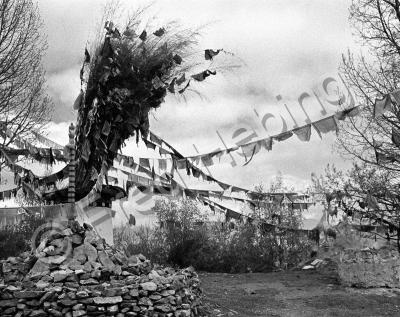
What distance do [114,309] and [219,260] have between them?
500 inches

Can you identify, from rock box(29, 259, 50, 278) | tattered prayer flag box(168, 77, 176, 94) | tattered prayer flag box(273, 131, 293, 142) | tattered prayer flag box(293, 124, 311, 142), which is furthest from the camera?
tattered prayer flag box(168, 77, 176, 94)

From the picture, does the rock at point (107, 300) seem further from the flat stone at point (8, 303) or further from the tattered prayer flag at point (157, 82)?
the tattered prayer flag at point (157, 82)

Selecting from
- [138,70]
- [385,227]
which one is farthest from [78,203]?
[385,227]

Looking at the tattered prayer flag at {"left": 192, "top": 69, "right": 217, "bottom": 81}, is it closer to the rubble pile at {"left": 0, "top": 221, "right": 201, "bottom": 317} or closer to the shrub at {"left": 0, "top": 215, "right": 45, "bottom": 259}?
the rubble pile at {"left": 0, "top": 221, "right": 201, "bottom": 317}

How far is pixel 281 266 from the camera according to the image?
23062mm

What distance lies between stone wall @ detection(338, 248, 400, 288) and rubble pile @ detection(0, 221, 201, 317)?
7306mm

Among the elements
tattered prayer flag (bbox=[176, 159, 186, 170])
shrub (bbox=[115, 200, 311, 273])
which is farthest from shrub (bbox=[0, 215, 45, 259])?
tattered prayer flag (bbox=[176, 159, 186, 170])

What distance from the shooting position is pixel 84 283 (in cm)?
1040

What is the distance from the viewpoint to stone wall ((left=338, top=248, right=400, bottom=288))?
55.3ft

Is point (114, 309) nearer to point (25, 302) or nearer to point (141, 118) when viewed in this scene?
point (25, 302)

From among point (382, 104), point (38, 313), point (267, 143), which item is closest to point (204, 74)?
point (267, 143)

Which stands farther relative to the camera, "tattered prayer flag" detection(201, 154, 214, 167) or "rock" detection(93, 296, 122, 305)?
"tattered prayer flag" detection(201, 154, 214, 167)

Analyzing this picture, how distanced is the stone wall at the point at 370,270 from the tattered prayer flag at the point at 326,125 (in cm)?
784

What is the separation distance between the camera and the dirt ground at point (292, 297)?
43.0 ft
